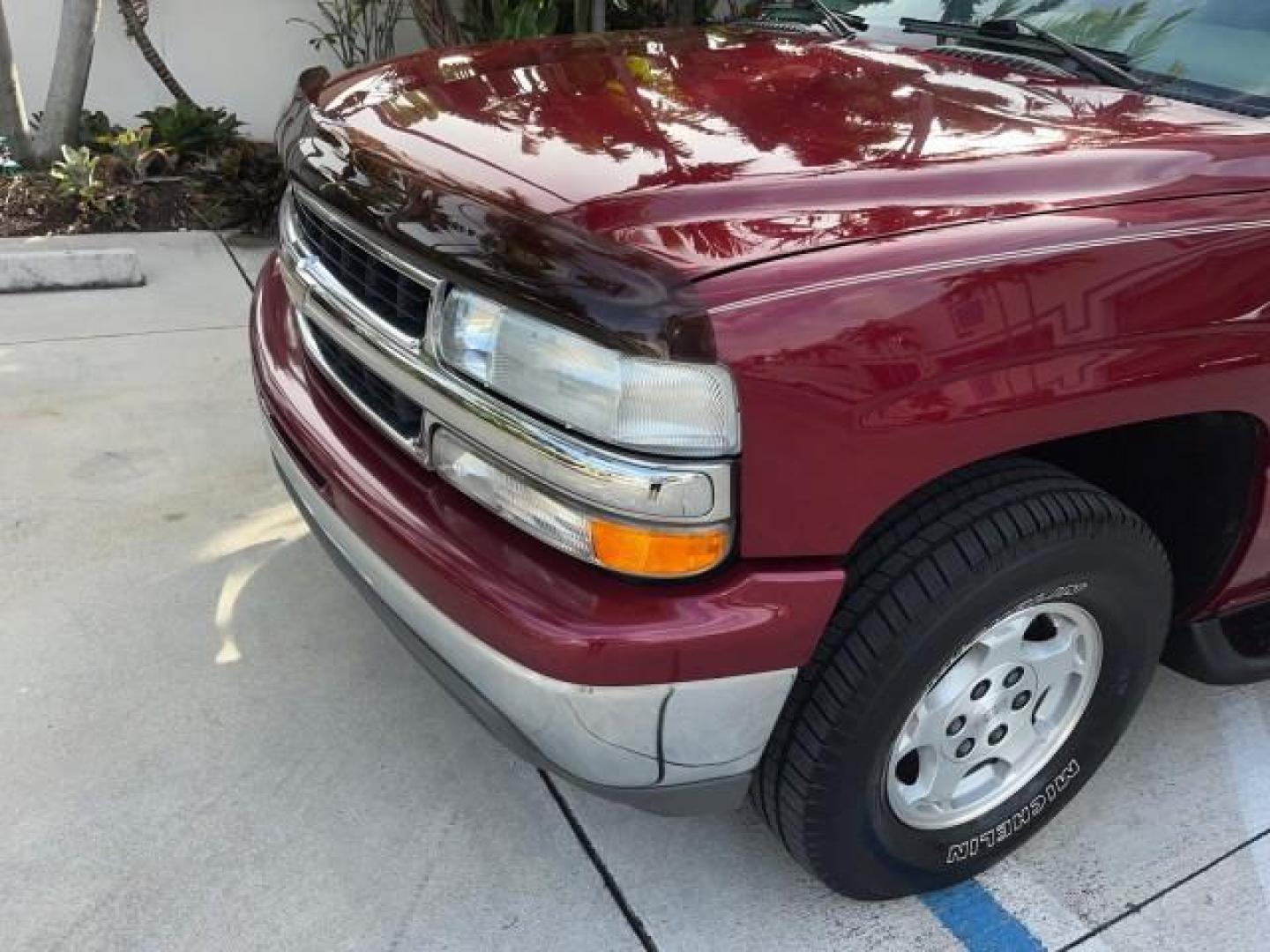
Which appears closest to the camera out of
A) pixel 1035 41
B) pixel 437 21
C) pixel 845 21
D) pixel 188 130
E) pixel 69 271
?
pixel 1035 41

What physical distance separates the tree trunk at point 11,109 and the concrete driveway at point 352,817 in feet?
12.2

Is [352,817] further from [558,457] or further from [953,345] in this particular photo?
[953,345]

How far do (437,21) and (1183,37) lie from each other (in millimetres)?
5334

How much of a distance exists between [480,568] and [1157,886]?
62.4 inches

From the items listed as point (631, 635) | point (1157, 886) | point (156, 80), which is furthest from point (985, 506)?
point (156, 80)

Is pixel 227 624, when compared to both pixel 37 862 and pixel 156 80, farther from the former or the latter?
pixel 156 80

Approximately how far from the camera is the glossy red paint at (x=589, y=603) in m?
1.58

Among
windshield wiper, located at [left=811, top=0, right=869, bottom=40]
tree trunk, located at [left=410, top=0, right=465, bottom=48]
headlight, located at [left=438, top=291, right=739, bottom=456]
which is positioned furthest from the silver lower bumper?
tree trunk, located at [left=410, top=0, right=465, bottom=48]

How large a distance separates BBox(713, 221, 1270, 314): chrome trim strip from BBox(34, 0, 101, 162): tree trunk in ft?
19.1

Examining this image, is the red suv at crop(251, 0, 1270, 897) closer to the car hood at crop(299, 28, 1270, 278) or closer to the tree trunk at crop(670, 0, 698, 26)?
the car hood at crop(299, 28, 1270, 278)

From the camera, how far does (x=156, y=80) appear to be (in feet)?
22.6

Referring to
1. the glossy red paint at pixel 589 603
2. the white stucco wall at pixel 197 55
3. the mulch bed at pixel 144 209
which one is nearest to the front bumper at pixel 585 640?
the glossy red paint at pixel 589 603

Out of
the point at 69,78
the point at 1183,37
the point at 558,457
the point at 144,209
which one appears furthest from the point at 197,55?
the point at 558,457

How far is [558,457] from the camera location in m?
1.60
